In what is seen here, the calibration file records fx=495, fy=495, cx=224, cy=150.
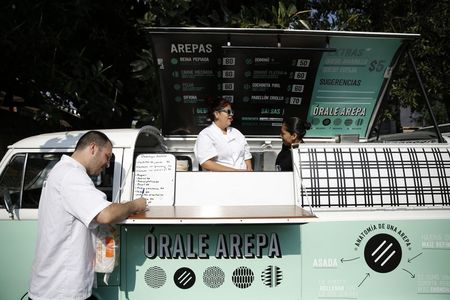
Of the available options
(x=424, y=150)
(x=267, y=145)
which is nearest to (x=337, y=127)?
(x=267, y=145)

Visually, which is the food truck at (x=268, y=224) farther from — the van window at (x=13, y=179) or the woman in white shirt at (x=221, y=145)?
the woman in white shirt at (x=221, y=145)

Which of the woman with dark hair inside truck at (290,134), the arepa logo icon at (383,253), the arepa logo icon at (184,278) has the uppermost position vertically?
the woman with dark hair inside truck at (290,134)

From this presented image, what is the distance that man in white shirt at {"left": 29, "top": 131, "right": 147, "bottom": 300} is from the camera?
3.11 metres

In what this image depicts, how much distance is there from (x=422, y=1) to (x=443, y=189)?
271 inches

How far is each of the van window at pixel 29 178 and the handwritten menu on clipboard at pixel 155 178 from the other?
0.25 m

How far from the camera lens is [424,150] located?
168 inches

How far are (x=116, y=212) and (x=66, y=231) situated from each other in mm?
329

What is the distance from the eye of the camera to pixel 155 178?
13.6 ft

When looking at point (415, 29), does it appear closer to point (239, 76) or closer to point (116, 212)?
point (239, 76)

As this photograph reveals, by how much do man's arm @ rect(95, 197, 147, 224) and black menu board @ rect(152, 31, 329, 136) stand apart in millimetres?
1954

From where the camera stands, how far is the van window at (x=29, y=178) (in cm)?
423

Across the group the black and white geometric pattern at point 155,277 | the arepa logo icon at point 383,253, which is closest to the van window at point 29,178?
the black and white geometric pattern at point 155,277

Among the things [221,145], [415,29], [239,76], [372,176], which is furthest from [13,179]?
[415,29]

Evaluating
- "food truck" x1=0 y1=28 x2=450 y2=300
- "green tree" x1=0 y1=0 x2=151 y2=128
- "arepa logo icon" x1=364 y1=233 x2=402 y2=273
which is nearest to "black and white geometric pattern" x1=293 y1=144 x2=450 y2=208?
"food truck" x1=0 y1=28 x2=450 y2=300
